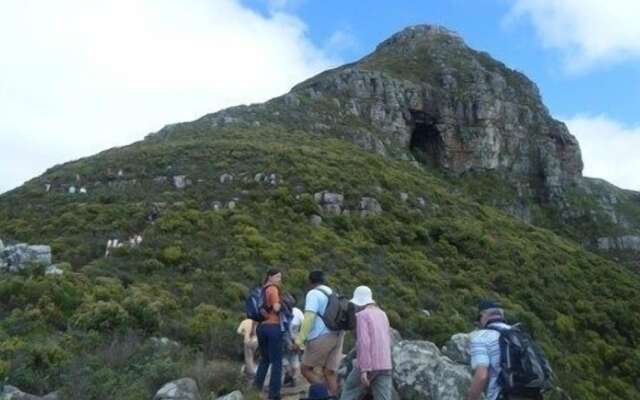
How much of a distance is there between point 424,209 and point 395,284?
10.8 meters

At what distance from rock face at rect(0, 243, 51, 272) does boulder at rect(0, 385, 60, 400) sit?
25.2 feet

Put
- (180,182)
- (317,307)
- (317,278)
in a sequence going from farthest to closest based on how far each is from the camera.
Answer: (180,182) → (317,278) → (317,307)

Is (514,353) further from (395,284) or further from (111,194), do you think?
(111,194)

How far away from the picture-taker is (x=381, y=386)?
7.91 meters

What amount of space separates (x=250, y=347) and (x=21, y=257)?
7739 mm

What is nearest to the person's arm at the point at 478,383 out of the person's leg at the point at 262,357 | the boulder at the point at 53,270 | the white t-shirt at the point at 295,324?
the person's leg at the point at 262,357

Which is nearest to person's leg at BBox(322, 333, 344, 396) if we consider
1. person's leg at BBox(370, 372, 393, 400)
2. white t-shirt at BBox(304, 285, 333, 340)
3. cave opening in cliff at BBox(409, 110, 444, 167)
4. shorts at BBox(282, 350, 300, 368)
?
white t-shirt at BBox(304, 285, 333, 340)

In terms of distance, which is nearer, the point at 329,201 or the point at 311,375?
the point at 311,375

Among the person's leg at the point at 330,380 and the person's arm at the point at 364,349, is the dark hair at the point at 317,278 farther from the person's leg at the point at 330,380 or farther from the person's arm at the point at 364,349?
the person's leg at the point at 330,380

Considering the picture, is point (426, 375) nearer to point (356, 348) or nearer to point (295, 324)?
point (356, 348)

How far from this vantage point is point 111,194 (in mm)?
27469

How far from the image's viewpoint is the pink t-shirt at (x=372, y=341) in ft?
25.5

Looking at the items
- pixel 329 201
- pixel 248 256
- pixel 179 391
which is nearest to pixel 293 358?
pixel 179 391

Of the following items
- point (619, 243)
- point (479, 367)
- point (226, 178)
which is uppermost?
→ point (226, 178)
